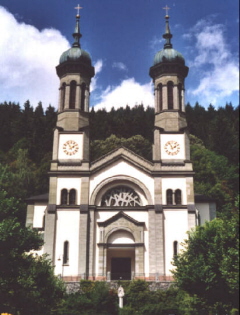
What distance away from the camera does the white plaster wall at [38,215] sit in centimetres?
4491

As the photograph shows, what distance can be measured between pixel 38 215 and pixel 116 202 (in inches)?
382

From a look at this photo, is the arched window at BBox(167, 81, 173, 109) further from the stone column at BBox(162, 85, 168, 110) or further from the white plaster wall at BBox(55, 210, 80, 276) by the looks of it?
the white plaster wall at BBox(55, 210, 80, 276)

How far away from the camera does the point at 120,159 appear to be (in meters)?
42.5

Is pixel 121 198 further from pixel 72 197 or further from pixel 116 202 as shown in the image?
pixel 72 197

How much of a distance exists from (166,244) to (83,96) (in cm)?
1907

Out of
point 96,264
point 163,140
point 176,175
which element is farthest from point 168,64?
point 96,264

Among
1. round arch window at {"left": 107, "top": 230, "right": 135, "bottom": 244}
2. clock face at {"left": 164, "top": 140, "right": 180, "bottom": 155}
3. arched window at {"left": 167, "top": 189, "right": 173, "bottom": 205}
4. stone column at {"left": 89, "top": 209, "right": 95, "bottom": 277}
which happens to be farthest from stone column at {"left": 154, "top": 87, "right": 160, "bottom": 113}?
round arch window at {"left": 107, "top": 230, "right": 135, "bottom": 244}

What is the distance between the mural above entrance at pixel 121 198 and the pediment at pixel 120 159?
2.60 meters

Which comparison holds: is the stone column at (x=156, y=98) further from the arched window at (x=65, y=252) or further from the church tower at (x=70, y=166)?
the arched window at (x=65, y=252)

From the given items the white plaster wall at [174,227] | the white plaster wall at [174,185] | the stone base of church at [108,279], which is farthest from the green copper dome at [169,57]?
the stone base of church at [108,279]

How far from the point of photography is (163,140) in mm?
43844

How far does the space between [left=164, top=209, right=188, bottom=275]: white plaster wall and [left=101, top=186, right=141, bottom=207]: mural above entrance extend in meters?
3.50

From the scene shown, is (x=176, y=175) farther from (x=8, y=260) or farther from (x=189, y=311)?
(x=8, y=260)

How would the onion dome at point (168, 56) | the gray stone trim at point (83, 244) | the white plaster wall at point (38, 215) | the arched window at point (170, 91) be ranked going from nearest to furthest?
the gray stone trim at point (83, 244) → the white plaster wall at point (38, 215) → the arched window at point (170, 91) → the onion dome at point (168, 56)
